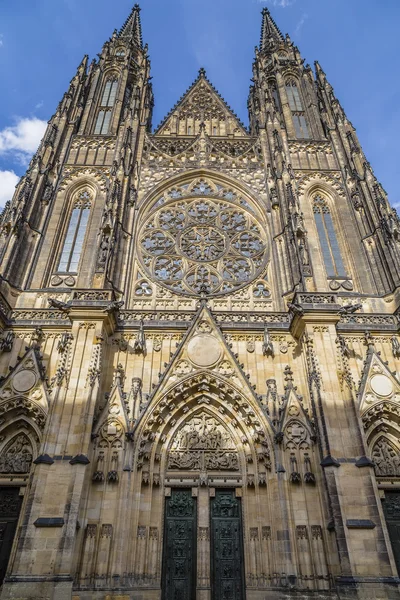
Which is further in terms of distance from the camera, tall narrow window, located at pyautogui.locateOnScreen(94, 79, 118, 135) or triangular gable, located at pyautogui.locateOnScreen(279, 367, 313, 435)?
tall narrow window, located at pyautogui.locateOnScreen(94, 79, 118, 135)

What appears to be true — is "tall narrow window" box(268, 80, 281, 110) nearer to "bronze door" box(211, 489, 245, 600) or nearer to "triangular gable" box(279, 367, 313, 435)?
"triangular gable" box(279, 367, 313, 435)

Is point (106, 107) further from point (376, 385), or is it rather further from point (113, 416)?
point (376, 385)

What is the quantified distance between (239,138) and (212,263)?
24.2ft

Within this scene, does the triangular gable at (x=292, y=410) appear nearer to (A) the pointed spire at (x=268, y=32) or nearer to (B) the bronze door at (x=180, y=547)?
(B) the bronze door at (x=180, y=547)

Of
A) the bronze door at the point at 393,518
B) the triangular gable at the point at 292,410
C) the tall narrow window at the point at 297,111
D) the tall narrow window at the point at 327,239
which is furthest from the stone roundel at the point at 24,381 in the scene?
the tall narrow window at the point at 297,111

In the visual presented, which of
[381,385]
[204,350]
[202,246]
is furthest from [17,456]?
[381,385]

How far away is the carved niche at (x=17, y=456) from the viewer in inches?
424

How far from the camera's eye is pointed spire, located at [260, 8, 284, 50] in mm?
25281

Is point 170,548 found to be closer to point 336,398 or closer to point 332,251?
point 336,398

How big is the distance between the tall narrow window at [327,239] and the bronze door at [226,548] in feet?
26.6

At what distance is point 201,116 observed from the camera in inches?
826

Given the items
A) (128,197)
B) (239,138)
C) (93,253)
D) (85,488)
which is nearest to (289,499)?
(85,488)

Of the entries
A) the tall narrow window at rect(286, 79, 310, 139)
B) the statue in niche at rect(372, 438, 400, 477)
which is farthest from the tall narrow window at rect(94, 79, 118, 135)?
the statue in niche at rect(372, 438, 400, 477)

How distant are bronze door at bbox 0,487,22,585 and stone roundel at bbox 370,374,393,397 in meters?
9.57
